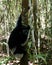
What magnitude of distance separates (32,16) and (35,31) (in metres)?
0.41

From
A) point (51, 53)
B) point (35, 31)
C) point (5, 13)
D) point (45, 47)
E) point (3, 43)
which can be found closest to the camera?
point (51, 53)

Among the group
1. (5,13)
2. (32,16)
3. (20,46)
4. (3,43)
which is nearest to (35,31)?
(32,16)

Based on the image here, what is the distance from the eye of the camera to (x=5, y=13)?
8039mm

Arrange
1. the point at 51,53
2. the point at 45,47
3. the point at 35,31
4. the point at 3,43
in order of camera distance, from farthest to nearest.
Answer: the point at 3,43, the point at 45,47, the point at 35,31, the point at 51,53

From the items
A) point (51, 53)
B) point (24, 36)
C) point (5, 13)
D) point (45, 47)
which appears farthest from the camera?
point (5, 13)

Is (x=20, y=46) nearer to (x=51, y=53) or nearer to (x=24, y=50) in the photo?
(x=24, y=50)

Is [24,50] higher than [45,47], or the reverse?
[24,50]

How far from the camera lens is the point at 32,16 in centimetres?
453

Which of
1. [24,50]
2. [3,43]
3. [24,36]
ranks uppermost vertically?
[24,36]

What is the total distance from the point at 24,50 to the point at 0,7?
5.31 m

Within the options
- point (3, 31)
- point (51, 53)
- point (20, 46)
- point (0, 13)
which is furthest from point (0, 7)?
point (20, 46)

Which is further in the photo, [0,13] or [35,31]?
[0,13]

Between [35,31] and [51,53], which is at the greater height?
[35,31]

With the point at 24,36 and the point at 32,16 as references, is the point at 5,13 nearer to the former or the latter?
the point at 32,16
